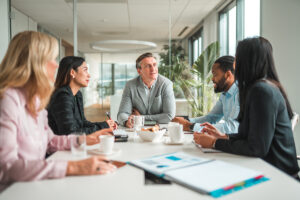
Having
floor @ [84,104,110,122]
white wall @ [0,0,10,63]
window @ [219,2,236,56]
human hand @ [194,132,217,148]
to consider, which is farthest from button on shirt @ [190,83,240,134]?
white wall @ [0,0,10,63]

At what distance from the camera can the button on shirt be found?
6.42 ft

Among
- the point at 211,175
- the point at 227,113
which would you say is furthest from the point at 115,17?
the point at 211,175

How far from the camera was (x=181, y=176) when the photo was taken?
930 mm

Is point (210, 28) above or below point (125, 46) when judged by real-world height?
above

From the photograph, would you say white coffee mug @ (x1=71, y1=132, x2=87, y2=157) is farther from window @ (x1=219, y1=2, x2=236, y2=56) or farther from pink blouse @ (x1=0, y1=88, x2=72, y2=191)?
window @ (x1=219, y1=2, x2=236, y2=56)

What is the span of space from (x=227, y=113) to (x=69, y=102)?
1323mm

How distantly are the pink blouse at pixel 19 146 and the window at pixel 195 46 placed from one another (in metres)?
4.44

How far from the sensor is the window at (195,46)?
5.28m

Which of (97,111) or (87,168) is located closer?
(87,168)

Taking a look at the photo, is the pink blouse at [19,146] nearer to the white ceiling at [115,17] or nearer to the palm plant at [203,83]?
the white ceiling at [115,17]

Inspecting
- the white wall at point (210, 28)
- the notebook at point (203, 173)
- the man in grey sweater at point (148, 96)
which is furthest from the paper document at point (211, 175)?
the white wall at point (210, 28)

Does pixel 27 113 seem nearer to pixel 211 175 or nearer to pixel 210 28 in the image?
pixel 211 175

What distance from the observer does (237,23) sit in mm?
4773

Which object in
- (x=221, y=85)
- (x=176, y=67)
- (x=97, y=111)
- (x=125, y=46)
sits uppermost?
(x=125, y=46)
